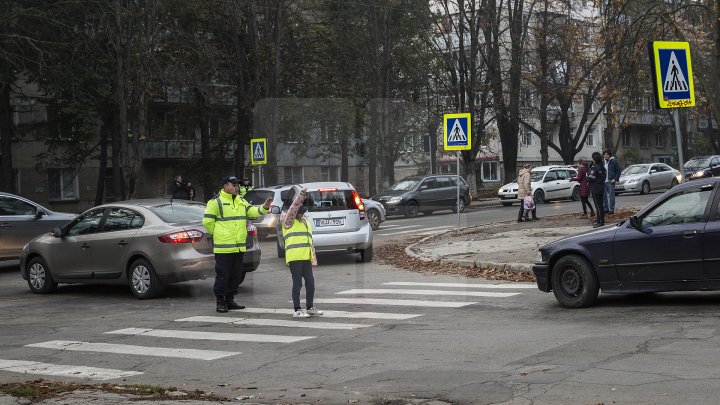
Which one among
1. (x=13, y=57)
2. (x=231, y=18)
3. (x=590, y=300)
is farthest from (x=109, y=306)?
(x=231, y=18)

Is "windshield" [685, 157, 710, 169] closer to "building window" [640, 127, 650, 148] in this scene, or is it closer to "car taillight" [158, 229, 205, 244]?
"car taillight" [158, 229, 205, 244]

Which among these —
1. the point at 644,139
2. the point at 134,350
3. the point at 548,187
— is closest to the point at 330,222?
the point at 134,350

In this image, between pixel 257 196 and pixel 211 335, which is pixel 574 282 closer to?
pixel 211 335

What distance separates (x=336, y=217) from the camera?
62.2ft

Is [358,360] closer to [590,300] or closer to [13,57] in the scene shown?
[590,300]

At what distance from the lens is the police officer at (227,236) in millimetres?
13125

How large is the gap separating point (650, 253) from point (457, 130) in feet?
39.9

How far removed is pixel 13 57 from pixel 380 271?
19.0 meters

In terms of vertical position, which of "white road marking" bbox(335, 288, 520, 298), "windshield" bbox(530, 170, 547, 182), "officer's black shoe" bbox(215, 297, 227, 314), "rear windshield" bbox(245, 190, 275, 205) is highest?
"windshield" bbox(530, 170, 547, 182)

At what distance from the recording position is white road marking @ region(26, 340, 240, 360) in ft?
31.9

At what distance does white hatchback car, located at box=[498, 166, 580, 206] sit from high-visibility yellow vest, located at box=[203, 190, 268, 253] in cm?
2845

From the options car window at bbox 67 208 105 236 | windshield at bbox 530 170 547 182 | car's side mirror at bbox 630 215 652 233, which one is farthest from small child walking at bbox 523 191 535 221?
car's side mirror at bbox 630 215 652 233

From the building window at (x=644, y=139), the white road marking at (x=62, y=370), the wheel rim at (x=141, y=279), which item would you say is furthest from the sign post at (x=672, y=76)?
the building window at (x=644, y=139)

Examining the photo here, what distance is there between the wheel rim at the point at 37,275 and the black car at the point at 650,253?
9083 millimetres
